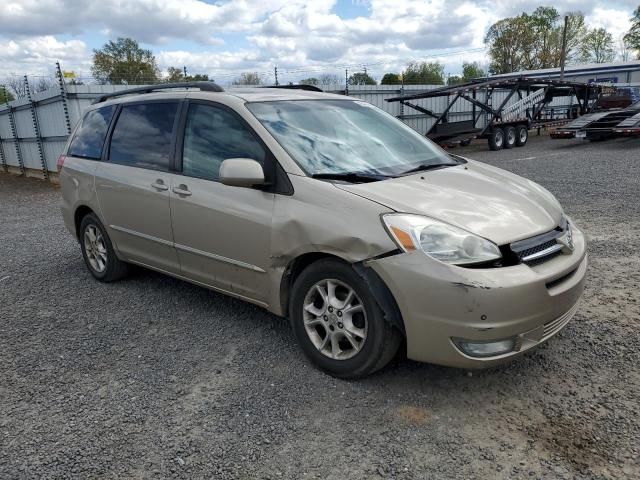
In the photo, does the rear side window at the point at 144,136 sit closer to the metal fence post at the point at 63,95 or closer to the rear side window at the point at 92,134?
the rear side window at the point at 92,134

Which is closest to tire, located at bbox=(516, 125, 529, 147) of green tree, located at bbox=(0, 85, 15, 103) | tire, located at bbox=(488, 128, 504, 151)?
tire, located at bbox=(488, 128, 504, 151)

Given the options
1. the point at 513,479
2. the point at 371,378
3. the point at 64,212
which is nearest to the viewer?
the point at 513,479

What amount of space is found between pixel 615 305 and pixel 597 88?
24.8 meters

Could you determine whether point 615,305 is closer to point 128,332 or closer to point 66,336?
point 128,332

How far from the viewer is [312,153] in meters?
3.45

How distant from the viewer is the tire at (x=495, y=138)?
18.5 m

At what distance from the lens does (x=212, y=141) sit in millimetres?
3812

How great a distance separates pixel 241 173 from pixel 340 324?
3.69 ft

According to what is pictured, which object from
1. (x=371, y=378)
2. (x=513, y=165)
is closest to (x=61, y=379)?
(x=371, y=378)

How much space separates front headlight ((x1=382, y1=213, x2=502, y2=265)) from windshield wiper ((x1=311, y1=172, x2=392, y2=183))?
52 cm

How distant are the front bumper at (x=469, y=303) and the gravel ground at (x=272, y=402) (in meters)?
0.36

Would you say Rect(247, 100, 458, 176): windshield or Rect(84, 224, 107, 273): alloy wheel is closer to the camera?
Rect(247, 100, 458, 176): windshield

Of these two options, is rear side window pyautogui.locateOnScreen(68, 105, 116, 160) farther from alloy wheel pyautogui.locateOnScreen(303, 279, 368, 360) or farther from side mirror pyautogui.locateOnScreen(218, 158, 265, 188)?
alloy wheel pyautogui.locateOnScreen(303, 279, 368, 360)

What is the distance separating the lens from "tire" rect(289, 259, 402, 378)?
2908mm
